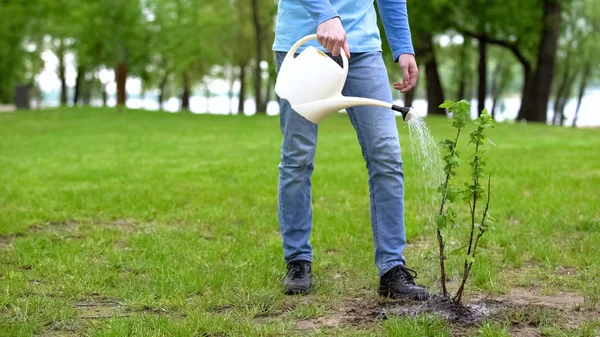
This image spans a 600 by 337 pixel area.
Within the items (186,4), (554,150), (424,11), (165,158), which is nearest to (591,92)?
(186,4)

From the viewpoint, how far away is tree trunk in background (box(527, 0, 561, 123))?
21.0 m

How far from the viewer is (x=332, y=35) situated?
9.64ft

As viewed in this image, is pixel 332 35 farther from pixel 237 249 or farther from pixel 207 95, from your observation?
pixel 207 95

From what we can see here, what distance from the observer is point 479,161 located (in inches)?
113

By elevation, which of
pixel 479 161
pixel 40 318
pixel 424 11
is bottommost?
pixel 40 318

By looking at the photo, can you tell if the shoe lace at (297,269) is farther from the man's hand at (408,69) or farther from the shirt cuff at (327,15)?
the shirt cuff at (327,15)

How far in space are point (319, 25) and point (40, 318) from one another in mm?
1639

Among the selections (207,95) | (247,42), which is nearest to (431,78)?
(247,42)

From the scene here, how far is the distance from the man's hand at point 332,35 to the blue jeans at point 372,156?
301 millimetres

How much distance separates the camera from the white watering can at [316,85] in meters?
2.96

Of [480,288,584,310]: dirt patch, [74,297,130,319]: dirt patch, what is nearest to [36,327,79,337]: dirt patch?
[74,297,130,319]: dirt patch

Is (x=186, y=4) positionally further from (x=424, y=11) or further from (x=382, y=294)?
(x=382, y=294)

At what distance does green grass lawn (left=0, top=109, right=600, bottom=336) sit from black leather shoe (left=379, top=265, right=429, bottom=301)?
8 cm

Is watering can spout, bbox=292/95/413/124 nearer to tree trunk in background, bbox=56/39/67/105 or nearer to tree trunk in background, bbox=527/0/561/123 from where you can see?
tree trunk in background, bbox=527/0/561/123
